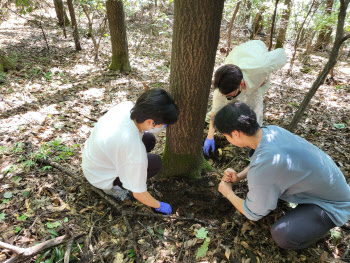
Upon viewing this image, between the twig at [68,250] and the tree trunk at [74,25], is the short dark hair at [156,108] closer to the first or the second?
the twig at [68,250]

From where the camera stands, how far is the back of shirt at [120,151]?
6.07ft

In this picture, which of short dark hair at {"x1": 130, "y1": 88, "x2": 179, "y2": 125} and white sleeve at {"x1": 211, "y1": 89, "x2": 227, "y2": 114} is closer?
short dark hair at {"x1": 130, "y1": 88, "x2": 179, "y2": 125}

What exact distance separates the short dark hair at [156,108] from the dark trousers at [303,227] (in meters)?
1.41

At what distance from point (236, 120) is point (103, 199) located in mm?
1804

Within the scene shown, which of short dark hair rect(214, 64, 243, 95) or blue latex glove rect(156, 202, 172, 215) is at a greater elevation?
short dark hair rect(214, 64, 243, 95)

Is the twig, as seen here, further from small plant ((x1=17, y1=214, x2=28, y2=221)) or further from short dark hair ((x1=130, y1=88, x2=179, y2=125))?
short dark hair ((x1=130, y1=88, x2=179, y2=125))

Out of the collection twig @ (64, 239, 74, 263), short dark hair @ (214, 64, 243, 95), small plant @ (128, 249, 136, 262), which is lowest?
small plant @ (128, 249, 136, 262)

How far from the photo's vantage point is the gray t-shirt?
1733 millimetres

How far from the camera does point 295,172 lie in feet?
5.73

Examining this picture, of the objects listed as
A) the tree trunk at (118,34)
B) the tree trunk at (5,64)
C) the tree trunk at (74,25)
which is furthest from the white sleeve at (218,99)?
the tree trunk at (74,25)

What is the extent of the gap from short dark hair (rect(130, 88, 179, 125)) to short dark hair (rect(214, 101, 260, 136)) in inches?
16.3

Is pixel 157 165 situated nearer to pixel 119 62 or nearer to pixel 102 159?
pixel 102 159

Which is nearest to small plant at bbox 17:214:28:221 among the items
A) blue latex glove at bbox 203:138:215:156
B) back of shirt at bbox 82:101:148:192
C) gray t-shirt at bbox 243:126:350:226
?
back of shirt at bbox 82:101:148:192

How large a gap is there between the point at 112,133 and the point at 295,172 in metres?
1.57
